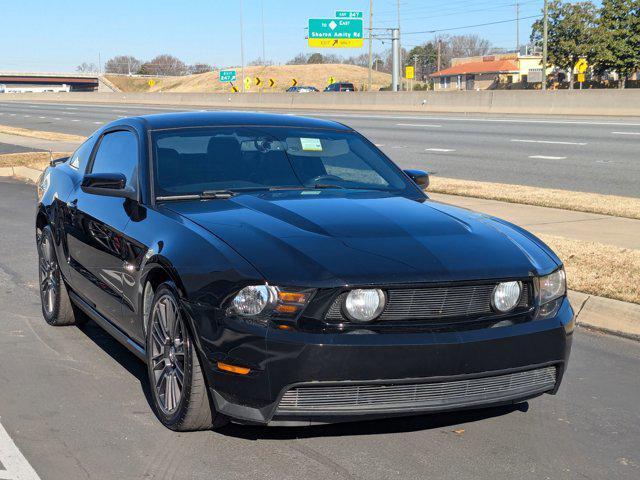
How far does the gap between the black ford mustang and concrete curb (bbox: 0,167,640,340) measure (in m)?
2.21

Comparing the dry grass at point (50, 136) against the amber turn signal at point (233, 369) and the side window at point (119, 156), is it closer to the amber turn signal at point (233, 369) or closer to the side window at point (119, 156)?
the side window at point (119, 156)

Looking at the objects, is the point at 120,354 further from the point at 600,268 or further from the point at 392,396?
the point at 600,268

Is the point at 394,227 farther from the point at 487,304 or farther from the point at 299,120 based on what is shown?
the point at 299,120

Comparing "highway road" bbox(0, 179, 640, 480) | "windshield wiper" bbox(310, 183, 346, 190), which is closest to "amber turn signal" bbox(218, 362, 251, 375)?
"highway road" bbox(0, 179, 640, 480)

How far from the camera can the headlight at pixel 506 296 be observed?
4.45 meters

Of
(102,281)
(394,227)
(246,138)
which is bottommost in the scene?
(102,281)

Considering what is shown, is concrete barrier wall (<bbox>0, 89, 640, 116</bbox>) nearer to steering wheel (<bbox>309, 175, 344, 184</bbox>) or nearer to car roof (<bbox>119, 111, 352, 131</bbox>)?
car roof (<bbox>119, 111, 352, 131</bbox>)

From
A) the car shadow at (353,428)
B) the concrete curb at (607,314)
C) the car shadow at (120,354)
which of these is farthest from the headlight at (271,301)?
the concrete curb at (607,314)

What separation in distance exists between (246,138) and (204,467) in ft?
7.53

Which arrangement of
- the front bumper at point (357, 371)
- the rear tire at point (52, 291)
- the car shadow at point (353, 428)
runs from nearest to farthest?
the front bumper at point (357, 371)
the car shadow at point (353, 428)
the rear tire at point (52, 291)

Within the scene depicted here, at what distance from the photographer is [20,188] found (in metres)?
17.4

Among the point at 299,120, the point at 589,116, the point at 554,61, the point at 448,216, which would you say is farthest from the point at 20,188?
the point at 554,61

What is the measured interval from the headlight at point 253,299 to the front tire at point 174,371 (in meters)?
0.38

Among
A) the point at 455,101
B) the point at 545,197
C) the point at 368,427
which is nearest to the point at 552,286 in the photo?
the point at 368,427
